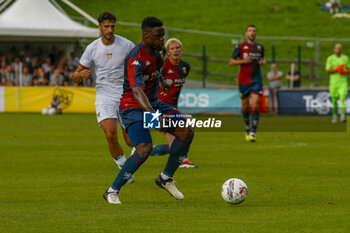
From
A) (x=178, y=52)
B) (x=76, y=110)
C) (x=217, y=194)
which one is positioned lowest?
(x=76, y=110)

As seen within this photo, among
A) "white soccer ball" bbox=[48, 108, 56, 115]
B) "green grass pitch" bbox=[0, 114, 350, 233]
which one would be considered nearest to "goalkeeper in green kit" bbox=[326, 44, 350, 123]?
"green grass pitch" bbox=[0, 114, 350, 233]

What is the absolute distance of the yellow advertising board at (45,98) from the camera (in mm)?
29312

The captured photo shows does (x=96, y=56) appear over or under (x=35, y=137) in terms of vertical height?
over

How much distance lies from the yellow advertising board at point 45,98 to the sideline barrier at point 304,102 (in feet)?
24.2

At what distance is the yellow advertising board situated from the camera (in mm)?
29312

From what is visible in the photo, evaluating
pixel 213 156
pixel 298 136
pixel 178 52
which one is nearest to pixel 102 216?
pixel 178 52

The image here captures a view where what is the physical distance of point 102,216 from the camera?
796 centimetres

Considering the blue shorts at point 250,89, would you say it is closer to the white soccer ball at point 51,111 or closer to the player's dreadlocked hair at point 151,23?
the player's dreadlocked hair at point 151,23

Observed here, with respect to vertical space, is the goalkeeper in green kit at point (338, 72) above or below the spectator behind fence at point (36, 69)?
above

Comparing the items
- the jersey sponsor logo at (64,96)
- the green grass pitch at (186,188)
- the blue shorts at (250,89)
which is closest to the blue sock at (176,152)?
the green grass pitch at (186,188)

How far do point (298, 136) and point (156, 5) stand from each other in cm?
4361

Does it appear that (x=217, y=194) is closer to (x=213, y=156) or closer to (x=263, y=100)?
(x=213, y=156)

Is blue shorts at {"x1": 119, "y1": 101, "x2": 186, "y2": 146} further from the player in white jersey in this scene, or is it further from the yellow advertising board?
the yellow advertising board

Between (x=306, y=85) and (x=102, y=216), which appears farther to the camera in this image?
(x=306, y=85)
